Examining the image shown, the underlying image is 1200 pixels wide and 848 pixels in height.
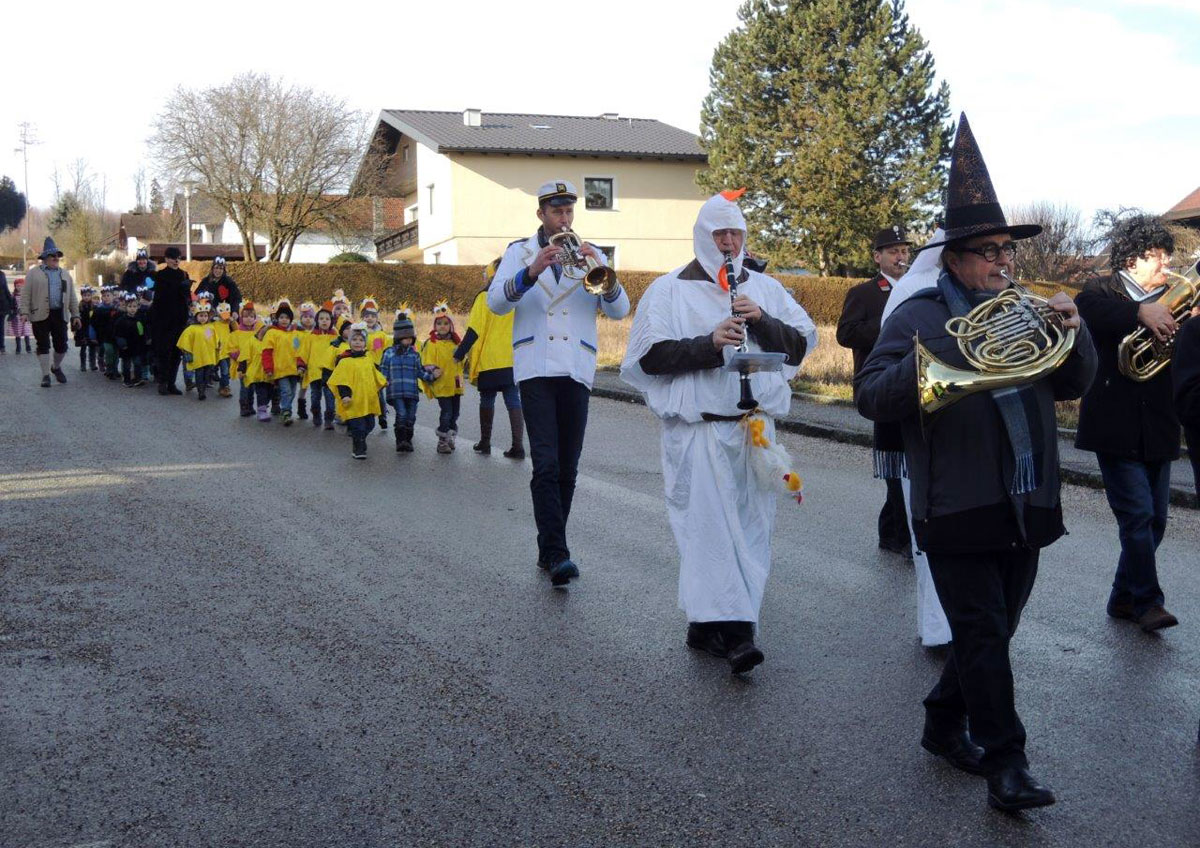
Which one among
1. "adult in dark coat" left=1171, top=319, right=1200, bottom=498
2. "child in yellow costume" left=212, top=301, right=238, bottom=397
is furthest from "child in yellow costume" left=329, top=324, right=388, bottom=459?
"adult in dark coat" left=1171, top=319, right=1200, bottom=498

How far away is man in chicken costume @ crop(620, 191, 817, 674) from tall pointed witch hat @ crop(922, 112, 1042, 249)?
1.40 meters

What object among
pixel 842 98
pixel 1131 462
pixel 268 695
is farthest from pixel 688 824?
pixel 842 98

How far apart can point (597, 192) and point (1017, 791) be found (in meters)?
50.3

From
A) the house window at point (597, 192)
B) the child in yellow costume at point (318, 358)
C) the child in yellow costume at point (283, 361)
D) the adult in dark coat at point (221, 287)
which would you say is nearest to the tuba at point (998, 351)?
the child in yellow costume at point (318, 358)

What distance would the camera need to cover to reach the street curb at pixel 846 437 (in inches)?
389

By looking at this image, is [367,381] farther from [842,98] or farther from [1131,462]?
[842,98]

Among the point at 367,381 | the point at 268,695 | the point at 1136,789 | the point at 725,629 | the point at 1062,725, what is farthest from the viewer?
the point at 367,381

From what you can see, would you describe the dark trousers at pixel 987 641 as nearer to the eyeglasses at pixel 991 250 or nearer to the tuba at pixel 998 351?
the tuba at pixel 998 351

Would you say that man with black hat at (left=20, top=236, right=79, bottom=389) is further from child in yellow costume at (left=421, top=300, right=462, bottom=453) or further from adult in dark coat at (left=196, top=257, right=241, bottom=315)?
child in yellow costume at (left=421, top=300, right=462, bottom=453)

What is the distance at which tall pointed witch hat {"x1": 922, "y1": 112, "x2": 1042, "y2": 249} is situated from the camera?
4.15 m

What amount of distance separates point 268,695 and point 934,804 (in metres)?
2.67

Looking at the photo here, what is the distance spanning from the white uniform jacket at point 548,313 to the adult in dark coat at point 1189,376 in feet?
10.3

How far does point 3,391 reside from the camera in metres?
18.8

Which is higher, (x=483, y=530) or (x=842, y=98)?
(x=842, y=98)
